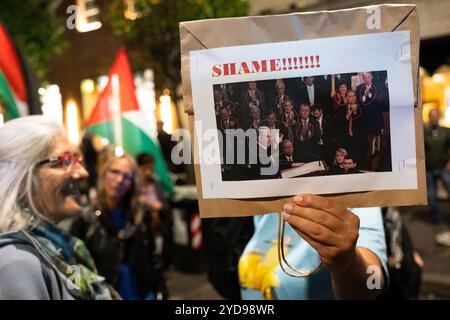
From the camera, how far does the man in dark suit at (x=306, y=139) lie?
40.6 inches

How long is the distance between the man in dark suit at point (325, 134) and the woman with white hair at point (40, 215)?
89cm

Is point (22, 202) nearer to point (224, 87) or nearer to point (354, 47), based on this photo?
point (224, 87)

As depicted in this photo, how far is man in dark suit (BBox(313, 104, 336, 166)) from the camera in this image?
1028 millimetres

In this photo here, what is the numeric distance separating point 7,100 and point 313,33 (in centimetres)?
206

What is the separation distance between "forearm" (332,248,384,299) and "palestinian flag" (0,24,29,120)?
2096 millimetres

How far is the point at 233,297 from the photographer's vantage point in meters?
2.01

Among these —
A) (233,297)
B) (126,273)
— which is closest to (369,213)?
(233,297)

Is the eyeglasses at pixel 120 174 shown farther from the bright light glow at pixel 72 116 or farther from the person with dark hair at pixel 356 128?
the bright light glow at pixel 72 116

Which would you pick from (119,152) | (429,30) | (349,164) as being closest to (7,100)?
(119,152)

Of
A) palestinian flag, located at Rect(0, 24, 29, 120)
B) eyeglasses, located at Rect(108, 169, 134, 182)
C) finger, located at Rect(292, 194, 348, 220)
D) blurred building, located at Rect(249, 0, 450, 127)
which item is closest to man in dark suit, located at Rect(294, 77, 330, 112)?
finger, located at Rect(292, 194, 348, 220)

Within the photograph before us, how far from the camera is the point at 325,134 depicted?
40.6 inches

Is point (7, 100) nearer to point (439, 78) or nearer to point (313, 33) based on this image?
point (313, 33)

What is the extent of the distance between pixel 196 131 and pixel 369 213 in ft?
2.49

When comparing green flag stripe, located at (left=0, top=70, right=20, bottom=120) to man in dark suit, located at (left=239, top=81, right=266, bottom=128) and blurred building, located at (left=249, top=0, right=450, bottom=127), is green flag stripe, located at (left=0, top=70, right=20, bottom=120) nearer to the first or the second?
blurred building, located at (left=249, top=0, right=450, bottom=127)
